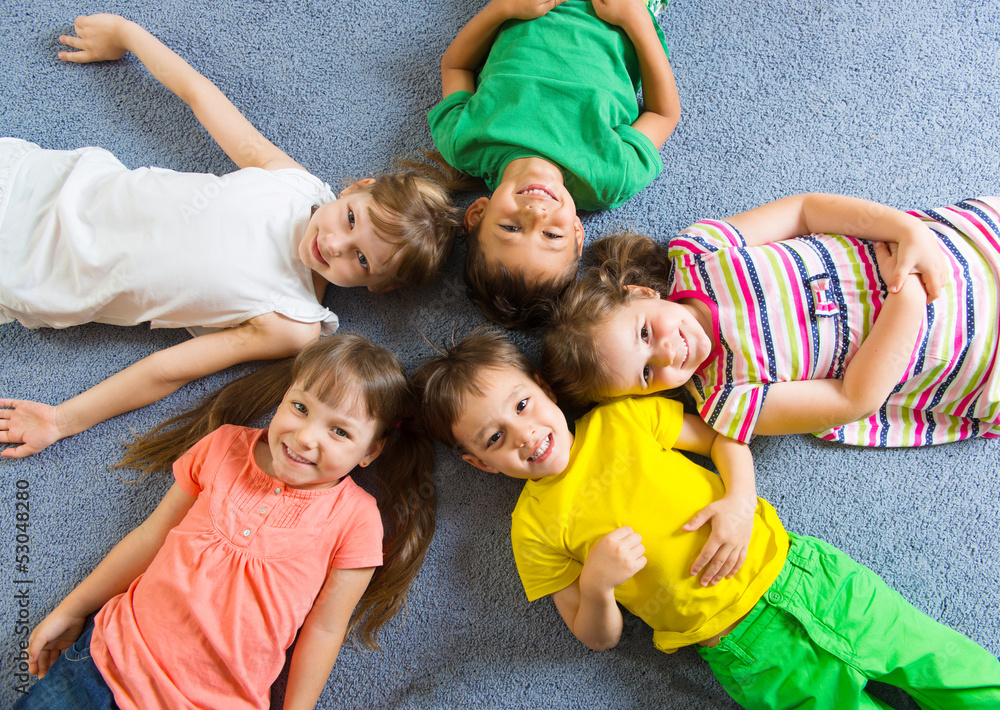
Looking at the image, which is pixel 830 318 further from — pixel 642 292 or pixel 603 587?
pixel 603 587

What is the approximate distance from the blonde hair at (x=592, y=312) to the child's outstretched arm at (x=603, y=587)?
257 mm

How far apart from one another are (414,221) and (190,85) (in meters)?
0.57

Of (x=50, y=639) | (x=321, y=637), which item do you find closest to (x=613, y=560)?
(x=321, y=637)

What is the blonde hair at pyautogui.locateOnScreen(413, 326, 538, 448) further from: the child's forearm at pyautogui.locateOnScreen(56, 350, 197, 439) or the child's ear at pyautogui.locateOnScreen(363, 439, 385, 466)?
the child's forearm at pyautogui.locateOnScreen(56, 350, 197, 439)

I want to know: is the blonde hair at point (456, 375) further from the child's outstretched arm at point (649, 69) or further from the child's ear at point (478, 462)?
the child's outstretched arm at point (649, 69)

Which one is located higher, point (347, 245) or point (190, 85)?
point (190, 85)

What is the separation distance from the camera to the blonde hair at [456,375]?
96cm

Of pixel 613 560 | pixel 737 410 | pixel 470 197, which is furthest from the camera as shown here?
pixel 470 197

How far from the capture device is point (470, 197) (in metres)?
1.24

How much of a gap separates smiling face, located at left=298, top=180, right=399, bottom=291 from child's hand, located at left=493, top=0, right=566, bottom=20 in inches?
18.2

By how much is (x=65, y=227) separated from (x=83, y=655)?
2.48 feet

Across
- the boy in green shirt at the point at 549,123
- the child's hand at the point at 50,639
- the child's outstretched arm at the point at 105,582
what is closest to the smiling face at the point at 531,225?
the boy in green shirt at the point at 549,123

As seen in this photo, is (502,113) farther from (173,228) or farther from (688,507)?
(688,507)

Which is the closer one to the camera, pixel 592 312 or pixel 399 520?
pixel 592 312
